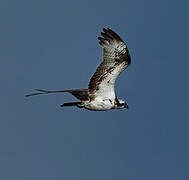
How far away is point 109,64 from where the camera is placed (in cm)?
1927

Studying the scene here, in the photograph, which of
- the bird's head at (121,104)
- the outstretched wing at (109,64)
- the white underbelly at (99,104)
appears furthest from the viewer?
the bird's head at (121,104)

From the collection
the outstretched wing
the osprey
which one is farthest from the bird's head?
the outstretched wing

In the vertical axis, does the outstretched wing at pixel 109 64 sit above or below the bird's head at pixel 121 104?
above

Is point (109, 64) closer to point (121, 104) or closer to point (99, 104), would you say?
point (99, 104)

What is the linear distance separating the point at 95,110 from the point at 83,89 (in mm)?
1552

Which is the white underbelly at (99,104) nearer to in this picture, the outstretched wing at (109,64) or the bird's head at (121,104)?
the outstretched wing at (109,64)

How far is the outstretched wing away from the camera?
1875 centimetres

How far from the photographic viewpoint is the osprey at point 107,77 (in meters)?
18.8

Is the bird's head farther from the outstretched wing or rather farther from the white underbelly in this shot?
the outstretched wing

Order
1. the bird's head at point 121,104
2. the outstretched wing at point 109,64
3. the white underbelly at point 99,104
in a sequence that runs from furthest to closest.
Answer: the bird's head at point 121,104
the white underbelly at point 99,104
the outstretched wing at point 109,64

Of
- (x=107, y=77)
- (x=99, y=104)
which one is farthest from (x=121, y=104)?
(x=107, y=77)

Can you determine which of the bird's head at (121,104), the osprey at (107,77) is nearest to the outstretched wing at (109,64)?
the osprey at (107,77)

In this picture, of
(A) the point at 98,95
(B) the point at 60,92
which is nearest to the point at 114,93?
(A) the point at 98,95

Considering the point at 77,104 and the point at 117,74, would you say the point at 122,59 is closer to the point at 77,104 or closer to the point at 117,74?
the point at 117,74
